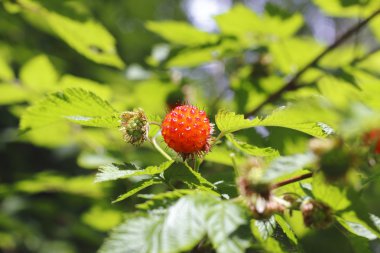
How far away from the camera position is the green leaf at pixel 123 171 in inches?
46.5

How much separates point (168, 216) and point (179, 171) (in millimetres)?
258

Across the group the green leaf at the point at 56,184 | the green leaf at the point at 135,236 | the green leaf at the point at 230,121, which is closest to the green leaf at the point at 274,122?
the green leaf at the point at 230,121

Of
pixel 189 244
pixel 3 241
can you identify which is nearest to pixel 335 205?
pixel 189 244

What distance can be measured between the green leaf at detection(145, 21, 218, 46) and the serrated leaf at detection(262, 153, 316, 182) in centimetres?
150

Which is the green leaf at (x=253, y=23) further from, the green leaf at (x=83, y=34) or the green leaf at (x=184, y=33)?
the green leaf at (x=83, y=34)

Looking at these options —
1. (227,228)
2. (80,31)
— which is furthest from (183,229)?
(80,31)

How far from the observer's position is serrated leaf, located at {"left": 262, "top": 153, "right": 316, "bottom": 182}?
3.05 feet

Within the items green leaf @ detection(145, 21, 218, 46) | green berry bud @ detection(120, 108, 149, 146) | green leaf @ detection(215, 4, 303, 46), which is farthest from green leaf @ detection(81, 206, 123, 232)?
green berry bud @ detection(120, 108, 149, 146)

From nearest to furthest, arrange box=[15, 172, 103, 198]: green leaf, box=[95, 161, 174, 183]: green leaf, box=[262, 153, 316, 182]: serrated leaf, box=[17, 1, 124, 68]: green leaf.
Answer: box=[262, 153, 316, 182]: serrated leaf → box=[95, 161, 174, 183]: green leaf → box=[17, 1, 124, 68]: green leaf → box=[15, 172, 103, 198]: green leaf

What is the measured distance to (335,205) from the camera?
3.60ft

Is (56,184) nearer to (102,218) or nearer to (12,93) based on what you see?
(102,218)

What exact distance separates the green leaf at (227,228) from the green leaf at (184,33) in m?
1.48

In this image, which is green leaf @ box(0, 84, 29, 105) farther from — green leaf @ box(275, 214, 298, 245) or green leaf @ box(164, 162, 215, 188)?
green leaf @ box(275, 214, 298, 245)

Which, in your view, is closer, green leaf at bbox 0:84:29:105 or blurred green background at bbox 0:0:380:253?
blurred green background at bbox 0:0:380:253
